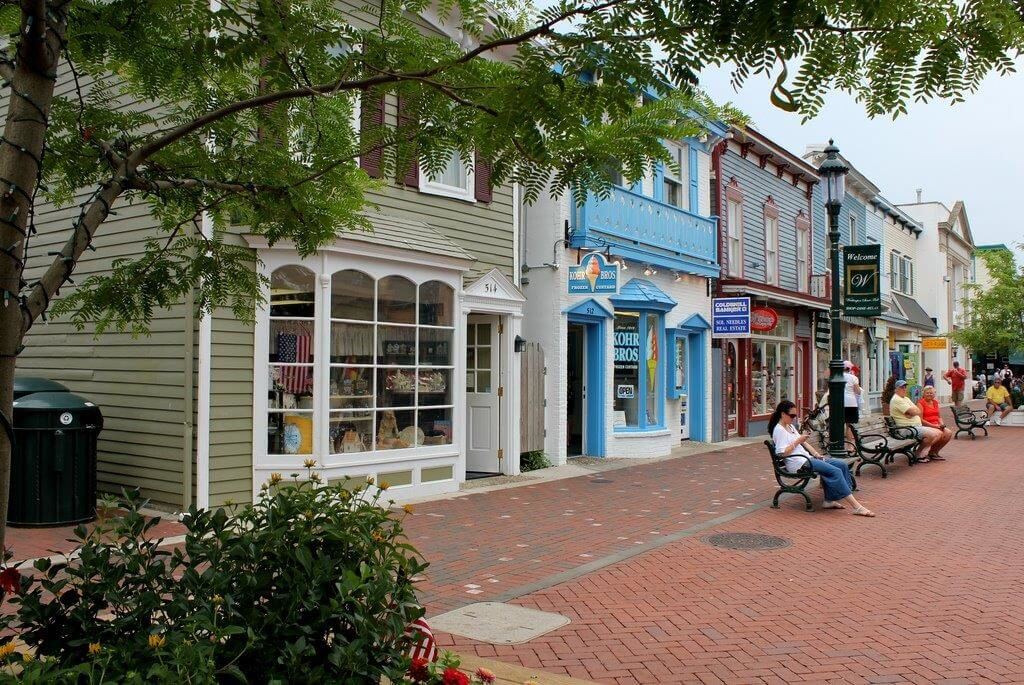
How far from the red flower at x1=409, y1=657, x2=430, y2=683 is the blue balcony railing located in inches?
433

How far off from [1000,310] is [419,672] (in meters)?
31.7

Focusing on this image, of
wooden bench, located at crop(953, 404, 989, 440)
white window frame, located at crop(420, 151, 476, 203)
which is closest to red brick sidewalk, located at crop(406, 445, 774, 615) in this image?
white window frame, located at crop(420, 151, 476, 203)

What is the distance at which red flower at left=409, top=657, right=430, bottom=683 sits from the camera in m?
3.41

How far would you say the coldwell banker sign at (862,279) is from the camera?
1406 centimetres

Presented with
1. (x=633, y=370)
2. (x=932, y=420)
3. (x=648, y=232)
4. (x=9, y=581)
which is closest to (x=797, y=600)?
(x=9, y=581)

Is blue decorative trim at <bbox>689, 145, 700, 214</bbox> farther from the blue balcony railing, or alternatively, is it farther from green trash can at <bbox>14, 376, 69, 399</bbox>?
green trash can at <bbox>14, 376, 69, 399</bbox>

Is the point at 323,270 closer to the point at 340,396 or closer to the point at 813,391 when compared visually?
the point at 340,396

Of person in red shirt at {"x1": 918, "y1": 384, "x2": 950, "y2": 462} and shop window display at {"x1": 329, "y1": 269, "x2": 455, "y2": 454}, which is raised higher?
shop window display at {"x1": 329, "y1": 269, "x2": 455, "y2": 454}

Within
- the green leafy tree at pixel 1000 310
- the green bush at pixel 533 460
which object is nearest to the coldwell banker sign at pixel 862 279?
the green bush at pixel 533 460

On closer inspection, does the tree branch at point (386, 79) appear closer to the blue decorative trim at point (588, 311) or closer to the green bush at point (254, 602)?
the green bush at point (254, 602)

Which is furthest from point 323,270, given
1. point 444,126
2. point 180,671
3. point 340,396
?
point 180,671

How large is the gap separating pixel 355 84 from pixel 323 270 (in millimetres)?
6706

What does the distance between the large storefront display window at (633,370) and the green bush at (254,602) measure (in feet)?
43.5

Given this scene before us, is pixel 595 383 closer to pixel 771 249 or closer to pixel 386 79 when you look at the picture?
pixel 771 249
